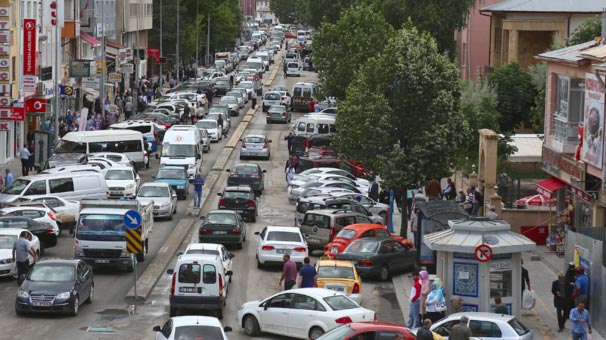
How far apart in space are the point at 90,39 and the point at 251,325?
6254 cm

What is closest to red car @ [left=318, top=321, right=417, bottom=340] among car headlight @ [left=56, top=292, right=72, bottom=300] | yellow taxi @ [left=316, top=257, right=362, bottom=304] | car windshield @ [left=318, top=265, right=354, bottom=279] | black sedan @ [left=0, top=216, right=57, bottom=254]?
yellow taxi @ [left=316, top=257, right=362, bottom=304]

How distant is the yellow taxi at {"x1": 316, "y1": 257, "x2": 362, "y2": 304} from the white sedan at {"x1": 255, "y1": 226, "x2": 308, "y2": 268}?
530cm

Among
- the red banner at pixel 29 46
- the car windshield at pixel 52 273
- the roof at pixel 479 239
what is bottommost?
the car windshield at pixel 52 273

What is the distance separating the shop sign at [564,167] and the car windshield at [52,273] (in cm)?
1634

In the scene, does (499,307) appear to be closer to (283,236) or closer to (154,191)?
(283,236)

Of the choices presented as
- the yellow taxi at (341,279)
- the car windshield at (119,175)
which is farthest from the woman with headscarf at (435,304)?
the car windshield at (119,175)

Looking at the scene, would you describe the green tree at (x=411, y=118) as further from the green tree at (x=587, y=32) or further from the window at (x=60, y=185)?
the green tree at (x=587, y=32)

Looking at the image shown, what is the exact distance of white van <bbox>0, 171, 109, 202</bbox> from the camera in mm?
45406

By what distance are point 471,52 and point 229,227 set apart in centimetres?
5137

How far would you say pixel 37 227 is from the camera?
39.2m

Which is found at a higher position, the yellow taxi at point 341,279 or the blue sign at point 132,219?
the blue sign at point 132,219

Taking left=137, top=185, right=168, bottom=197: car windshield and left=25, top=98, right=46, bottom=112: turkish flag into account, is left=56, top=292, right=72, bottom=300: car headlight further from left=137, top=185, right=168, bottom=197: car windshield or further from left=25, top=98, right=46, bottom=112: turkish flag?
left=25, top=98, right=46, bottom=112: turkish flag

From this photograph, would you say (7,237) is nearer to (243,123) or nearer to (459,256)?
(459,256)

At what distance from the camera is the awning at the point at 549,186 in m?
41.8
